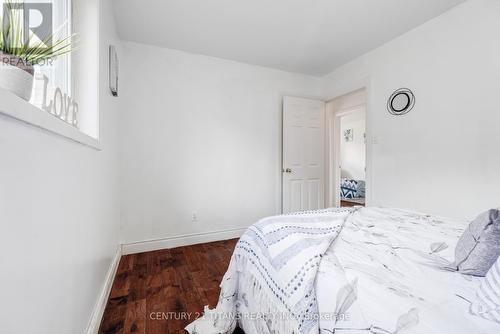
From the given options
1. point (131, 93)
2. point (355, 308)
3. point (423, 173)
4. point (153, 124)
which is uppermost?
point (131, 93)

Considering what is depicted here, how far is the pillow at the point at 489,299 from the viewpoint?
22.5 inches

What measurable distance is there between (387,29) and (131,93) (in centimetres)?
291

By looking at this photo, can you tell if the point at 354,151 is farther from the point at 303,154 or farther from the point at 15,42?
the point at 15,42

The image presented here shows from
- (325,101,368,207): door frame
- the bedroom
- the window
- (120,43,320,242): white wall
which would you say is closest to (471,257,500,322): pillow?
the bedroom

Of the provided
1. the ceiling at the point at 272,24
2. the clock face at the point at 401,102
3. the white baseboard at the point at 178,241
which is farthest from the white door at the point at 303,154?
the clock face at the point at 401,102

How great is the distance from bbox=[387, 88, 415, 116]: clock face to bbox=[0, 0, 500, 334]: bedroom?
4 centimetres

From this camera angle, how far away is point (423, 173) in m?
2.30

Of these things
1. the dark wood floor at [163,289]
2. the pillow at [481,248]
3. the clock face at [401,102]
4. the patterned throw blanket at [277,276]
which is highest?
the clock face at [401,102]

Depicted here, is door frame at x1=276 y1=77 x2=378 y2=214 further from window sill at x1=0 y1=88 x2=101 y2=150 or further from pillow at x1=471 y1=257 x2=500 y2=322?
window sill at x1=0 y1=88 x2=101 y2=150

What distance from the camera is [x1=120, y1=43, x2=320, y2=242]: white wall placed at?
261 centimetres

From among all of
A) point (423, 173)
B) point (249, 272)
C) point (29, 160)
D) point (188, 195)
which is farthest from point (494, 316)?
point (188, 195)

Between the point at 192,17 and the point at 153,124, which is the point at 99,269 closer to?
the point at 153,124

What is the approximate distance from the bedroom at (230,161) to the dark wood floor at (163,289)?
0.02 m

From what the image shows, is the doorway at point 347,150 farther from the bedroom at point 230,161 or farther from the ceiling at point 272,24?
the ceiling at point 272,24
